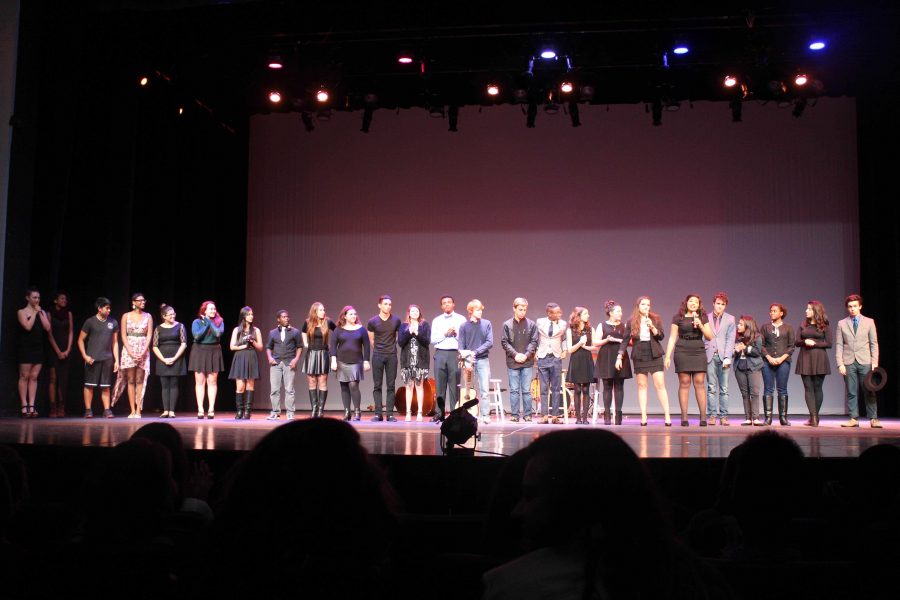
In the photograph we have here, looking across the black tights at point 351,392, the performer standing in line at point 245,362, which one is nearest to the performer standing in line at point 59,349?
the performer standing in line at point 245,362

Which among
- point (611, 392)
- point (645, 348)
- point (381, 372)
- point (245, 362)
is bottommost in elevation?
point (611, 392)

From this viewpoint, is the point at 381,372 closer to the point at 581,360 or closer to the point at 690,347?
the point at 581,360

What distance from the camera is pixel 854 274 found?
41.7 feet

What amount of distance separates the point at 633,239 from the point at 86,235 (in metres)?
8.15

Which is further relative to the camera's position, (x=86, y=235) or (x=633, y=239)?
(x=633, y=239)

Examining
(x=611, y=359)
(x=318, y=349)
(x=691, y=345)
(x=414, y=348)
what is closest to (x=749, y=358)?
(x=691, y=345)

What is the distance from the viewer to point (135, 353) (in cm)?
1097

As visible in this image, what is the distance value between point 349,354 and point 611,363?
3.40m

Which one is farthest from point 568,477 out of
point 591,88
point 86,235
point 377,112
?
point 377,112

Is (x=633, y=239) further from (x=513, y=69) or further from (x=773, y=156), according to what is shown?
(x=513, y=69)

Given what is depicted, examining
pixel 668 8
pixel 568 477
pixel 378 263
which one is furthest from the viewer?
pixel 378 263

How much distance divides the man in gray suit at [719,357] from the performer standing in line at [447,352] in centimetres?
318

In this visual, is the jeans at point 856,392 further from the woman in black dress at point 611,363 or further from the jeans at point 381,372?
the jeans at point 381,372

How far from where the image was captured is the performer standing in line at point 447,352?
10.8 m
